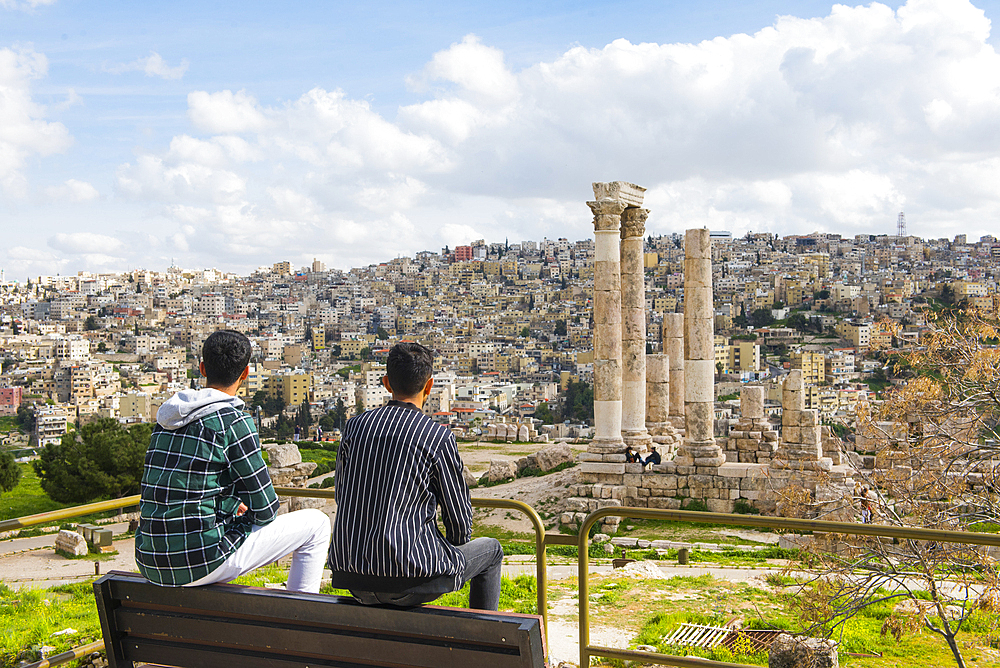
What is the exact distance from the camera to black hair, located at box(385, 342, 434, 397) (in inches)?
138

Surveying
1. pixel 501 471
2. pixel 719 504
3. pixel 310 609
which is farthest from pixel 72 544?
pixel 310 609

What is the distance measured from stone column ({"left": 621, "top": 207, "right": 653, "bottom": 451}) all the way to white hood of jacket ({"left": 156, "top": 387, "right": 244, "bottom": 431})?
632 inches

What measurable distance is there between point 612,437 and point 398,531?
1531 cm

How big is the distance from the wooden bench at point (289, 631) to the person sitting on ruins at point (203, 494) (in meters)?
0.14

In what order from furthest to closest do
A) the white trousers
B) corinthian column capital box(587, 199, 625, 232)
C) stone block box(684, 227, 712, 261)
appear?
stone block box(684, 227, 712, 261) < corinthian column capital box(587, 199, 625, 232) < the white trousers

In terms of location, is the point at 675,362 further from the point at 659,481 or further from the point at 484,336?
the point at 484,336

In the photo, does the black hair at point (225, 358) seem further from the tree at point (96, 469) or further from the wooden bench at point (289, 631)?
the tree at point (96, 469)

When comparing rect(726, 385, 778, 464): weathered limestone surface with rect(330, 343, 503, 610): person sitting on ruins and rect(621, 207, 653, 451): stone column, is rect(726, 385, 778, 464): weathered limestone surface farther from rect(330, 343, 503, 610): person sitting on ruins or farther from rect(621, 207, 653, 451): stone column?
rect(330, 343, 503, 610): person sitting on ruins

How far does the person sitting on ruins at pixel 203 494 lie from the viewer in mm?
3338

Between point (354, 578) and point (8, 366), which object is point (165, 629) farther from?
point (8, 366)

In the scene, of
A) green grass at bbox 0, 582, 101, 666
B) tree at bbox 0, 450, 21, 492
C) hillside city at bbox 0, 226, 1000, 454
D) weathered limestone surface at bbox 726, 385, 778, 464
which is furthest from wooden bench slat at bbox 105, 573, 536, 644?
hillside city at bbox 0, 226, 1000, 454

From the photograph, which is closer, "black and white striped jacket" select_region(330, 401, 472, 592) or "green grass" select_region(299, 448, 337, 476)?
"black and white striped jacket" select_region(330, 401, 472, 592)

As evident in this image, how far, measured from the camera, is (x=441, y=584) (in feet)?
10.6

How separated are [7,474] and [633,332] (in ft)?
107
